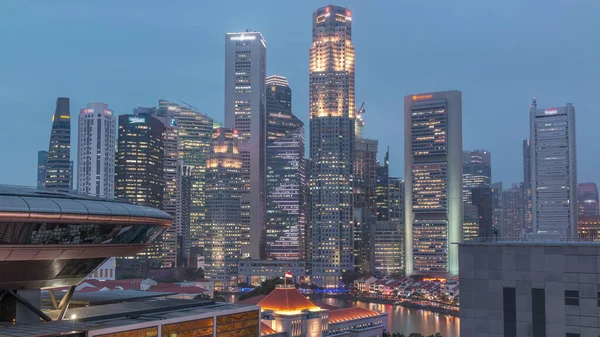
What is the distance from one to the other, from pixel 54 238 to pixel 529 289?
2597 cm

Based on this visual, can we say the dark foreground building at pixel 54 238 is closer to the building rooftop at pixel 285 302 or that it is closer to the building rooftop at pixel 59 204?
the building rooftop at pixel 59 204

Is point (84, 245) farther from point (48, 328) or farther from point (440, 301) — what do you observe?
point (440, 301)

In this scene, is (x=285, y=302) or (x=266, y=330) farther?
(x=285, y=302)

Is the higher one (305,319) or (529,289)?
(529,289)

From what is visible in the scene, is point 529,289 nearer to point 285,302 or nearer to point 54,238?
point 54,238

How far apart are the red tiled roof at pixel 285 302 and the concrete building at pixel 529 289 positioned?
5546 centimetres

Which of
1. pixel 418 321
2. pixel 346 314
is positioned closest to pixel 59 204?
pixel 346 314

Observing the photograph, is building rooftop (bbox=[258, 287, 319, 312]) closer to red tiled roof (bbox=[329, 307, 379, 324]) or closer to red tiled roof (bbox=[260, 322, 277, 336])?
red tiled roof (bbox=[260, 322, 277, 336])

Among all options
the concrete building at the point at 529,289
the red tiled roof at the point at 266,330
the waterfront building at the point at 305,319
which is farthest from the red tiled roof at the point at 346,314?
the concrete building at the point at 529,289

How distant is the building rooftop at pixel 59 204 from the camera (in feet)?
109

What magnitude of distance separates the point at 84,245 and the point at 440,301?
137295 millimetres

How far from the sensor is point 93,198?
39750 millimetres

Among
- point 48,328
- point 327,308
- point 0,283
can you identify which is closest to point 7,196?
point 0,283

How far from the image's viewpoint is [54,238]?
1405 inches
